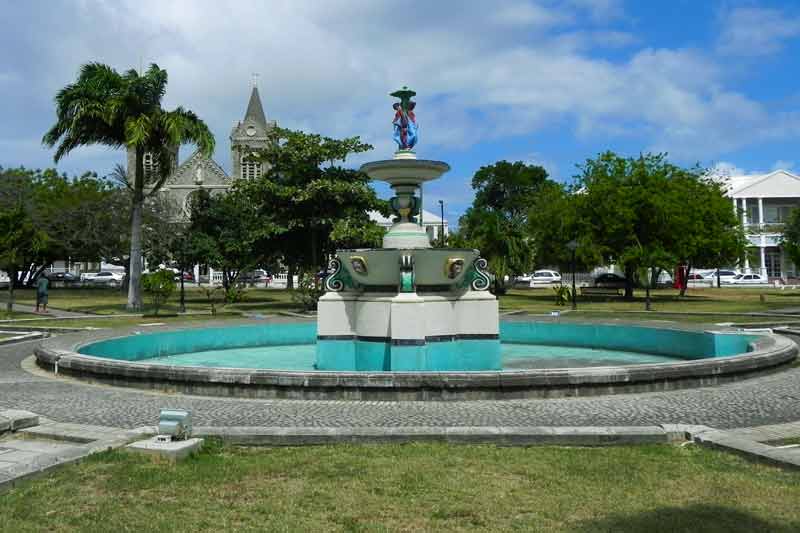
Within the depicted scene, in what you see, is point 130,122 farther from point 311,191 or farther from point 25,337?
point 25,337

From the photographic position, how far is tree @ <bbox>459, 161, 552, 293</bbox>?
40594 mm

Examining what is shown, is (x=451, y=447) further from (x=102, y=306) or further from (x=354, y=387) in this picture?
(x=102, y=306)

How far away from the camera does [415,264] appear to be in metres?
12.1

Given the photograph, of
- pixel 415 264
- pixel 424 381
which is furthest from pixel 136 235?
pixel 424 381

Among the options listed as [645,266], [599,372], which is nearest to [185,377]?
[599,372]

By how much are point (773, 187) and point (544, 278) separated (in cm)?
2506

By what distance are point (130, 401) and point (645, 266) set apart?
2854cm

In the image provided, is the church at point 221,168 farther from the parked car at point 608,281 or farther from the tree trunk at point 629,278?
the tree trunk at point 629,278

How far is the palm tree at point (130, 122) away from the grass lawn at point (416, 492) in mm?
22275

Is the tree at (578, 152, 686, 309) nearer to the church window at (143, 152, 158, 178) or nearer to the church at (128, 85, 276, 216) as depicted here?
the church window at (143, 152, 158, 178)

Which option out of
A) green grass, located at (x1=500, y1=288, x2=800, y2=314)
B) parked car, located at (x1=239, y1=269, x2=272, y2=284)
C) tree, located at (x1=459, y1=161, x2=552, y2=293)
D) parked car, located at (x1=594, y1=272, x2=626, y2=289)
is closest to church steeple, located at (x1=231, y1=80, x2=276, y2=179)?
parked car, located at (x1=239, y1=269, x2=272, y2=284)

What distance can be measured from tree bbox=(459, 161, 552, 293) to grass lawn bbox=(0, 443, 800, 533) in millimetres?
32412

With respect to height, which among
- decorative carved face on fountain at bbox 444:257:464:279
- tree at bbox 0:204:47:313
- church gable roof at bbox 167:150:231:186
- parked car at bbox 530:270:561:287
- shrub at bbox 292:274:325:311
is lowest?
shrub at bbox 292:274:325:311

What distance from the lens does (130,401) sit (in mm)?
8977
